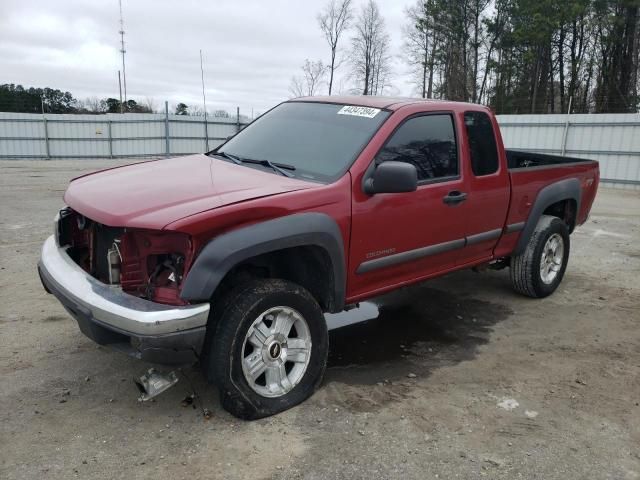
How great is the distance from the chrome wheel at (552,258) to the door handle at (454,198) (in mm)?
1733

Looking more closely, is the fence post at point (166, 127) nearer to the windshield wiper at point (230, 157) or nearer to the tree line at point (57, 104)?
the tree line at point (57, 104)

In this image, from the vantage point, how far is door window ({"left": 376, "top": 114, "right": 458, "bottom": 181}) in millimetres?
3838

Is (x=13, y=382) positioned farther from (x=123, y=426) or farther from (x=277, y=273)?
(x=277, y=273)

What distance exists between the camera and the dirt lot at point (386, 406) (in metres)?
2.81

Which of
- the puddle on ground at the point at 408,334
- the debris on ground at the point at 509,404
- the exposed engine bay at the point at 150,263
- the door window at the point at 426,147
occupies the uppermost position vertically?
the door window at the point at 426,147

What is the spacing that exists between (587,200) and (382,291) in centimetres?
340

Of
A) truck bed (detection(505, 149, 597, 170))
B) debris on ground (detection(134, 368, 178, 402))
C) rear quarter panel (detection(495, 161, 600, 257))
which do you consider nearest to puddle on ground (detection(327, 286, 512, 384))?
rear quarter panel (detection(495, 161, 600, 257))

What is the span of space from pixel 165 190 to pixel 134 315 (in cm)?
79

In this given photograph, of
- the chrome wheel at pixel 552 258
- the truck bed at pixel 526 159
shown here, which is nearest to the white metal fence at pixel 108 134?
the truck bed at pixel 526 159

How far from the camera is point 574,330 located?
4805 millimetres

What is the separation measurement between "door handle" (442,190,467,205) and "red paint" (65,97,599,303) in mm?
38

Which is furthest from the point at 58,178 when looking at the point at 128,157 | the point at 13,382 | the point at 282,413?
the point at 282,413

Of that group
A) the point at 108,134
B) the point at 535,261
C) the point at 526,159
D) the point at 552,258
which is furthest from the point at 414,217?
the point at 108,134

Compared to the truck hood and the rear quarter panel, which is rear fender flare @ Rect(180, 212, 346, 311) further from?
the rear quarter panel
